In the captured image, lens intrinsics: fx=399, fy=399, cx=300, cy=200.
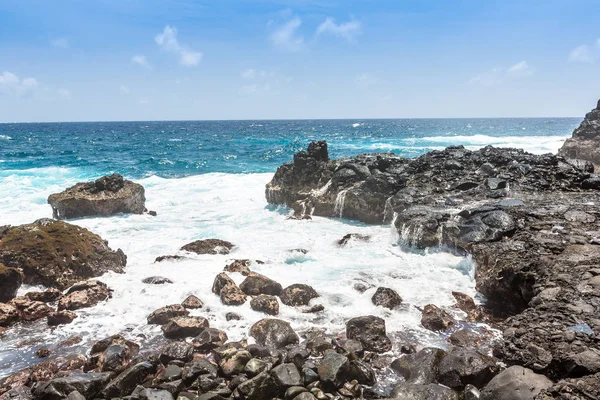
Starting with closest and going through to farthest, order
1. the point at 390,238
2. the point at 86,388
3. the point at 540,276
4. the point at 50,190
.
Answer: the point at 86,388 → the point at 540,276 → the point at 390,238 → the point at 50,190

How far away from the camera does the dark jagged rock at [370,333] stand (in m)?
8.48

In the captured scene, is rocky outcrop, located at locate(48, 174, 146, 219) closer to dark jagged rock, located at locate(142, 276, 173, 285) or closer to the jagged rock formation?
the jagged rock formation

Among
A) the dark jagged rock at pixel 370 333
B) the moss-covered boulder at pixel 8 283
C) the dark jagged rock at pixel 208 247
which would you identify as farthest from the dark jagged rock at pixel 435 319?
the moss-covered boulder at pixel 8 283

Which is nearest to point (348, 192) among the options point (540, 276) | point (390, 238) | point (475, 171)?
point (390, 238)

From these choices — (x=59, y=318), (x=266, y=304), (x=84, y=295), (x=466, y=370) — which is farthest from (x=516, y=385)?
(x=84, y=295)

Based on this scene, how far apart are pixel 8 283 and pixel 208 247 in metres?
6.53

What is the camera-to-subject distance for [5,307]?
977cm

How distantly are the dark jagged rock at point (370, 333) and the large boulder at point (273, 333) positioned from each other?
50.1 inches

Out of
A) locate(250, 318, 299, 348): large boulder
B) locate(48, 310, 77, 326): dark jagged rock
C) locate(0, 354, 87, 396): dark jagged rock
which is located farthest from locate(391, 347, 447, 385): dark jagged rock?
locate(48, 310, 77, 326): dark jagged rock

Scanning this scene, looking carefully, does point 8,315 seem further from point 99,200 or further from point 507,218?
point 507,218

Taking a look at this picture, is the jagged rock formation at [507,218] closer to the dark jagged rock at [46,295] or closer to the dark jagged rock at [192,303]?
the dark jagged rock at [192,303]

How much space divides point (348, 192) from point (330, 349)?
42.2ft

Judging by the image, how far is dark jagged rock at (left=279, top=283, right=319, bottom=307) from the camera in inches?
426

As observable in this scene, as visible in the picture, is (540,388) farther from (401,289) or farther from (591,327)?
(401,289)
